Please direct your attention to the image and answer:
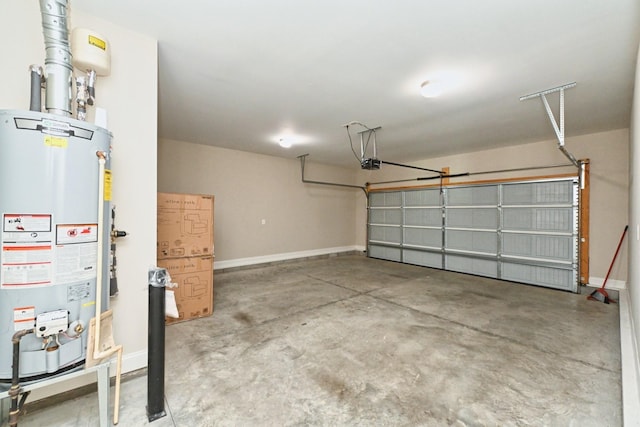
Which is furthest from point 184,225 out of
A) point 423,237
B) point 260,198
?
point 423,237

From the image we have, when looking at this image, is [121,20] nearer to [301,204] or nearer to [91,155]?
[91,155]

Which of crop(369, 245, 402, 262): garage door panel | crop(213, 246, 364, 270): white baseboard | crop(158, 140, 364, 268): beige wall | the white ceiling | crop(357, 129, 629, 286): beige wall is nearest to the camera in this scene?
the white ceiling

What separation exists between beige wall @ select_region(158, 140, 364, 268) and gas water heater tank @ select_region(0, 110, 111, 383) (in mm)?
4041

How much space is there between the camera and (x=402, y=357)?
2.37 metres

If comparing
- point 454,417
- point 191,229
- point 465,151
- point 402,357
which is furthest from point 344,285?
point 465,151

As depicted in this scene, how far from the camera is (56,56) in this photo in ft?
4.85

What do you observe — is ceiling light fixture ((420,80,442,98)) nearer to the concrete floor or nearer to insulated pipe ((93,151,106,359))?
the concrete floor

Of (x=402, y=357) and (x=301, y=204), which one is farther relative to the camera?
(x=301, y=204)

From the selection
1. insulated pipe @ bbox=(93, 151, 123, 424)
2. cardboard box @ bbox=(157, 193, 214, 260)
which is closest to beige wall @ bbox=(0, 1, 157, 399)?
insulated pipe @ bbox=(93, 151, 123, 424)

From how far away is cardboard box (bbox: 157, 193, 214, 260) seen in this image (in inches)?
116

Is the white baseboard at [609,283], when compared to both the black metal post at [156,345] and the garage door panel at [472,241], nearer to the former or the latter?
the garage door panel at [472,241]

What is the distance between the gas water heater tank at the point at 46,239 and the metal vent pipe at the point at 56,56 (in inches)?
9.5

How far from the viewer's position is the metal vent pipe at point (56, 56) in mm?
1445

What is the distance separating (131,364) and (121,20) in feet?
8.42
